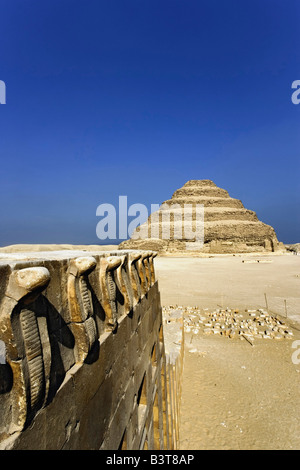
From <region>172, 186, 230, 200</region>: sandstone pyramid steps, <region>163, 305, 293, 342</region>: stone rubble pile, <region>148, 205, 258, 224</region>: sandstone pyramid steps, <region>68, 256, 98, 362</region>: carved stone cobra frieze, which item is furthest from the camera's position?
<region>172, 186, 230, 200</region>: sandstone pyramid steps

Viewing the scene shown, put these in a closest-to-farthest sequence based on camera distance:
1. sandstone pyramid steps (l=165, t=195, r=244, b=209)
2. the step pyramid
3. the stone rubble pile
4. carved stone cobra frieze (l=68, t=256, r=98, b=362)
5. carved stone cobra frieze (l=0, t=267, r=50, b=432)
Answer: carved stone cobra frieze (l=0, t=267, r=50, b=432)
carved stone cobra frieze (l=68, t=256, r=98, b=362)
the stone rubble pile
the step pyramid
sandstone pyramid steps (l=165, t=195, r=244, b=209)

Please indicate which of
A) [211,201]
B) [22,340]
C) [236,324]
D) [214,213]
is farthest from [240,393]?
[211,201]

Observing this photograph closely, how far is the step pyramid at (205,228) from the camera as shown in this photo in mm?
53906

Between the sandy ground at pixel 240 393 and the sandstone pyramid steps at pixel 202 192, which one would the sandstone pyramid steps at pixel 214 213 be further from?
the sandy ground at pixel 240 393

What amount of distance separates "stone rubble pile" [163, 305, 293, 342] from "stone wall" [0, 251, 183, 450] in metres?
8.87

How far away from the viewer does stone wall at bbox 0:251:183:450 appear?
3.56 feet

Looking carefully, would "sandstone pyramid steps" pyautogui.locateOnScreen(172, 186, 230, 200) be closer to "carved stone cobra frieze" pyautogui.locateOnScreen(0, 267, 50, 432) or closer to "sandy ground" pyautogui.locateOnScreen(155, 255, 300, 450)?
"sandy ground" pyautogui.locateOnScreen(155, 255, 300, 450)

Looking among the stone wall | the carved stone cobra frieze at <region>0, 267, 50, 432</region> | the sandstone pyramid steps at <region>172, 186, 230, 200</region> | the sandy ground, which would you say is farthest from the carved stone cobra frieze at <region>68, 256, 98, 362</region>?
the sandstone pyramid steps at <region>172, 186, 230, 200</region>

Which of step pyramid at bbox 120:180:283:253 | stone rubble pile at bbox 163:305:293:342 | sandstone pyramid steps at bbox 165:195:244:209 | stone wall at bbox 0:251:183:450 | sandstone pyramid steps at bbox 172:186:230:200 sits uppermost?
sandstone pyramid steps at bbox 172:186:230:200

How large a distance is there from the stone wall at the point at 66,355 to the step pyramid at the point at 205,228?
49.2 m

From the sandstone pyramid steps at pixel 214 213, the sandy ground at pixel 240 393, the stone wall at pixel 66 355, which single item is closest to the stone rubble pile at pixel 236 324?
the sandy ground at pixel 240 393

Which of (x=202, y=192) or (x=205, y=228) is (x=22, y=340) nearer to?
(x=205, y=228)

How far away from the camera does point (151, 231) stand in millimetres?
62281
